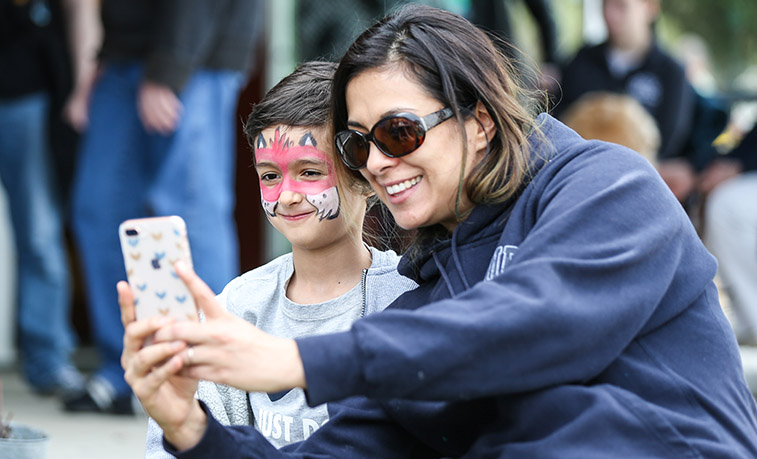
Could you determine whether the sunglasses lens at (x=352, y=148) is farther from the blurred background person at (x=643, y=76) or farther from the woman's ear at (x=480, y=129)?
the blurred background person at (x=643, y=76)

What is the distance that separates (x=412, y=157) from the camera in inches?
78.5

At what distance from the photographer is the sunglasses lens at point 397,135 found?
1956 millimetres

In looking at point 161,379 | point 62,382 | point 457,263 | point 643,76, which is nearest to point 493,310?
point 457,263

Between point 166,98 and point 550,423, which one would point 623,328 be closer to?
point 550,423

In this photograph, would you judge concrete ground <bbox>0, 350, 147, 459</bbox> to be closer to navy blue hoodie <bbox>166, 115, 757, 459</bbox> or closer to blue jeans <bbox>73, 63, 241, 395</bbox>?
blue jeans <bbox>73, 63, 241, 395</bbox>

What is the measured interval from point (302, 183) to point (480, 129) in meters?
0.58

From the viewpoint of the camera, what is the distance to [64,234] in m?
5.66

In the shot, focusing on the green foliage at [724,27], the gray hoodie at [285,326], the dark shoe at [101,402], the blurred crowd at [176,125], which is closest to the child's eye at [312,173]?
the gray hoodie at [285,326]

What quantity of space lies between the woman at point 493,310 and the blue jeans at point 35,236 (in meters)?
3.05

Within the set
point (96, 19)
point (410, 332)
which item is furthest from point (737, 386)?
point (96, 19)

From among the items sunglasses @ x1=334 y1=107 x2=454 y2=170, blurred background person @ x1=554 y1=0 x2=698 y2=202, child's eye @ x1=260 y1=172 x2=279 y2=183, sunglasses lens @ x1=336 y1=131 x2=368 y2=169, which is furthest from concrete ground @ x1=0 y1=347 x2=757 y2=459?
blurred background person @ x1=554 y1=0 x2=698 y2=202

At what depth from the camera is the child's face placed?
2436 mm

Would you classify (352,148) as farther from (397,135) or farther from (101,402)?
(101,402)

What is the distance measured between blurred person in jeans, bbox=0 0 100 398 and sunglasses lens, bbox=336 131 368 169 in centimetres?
298
